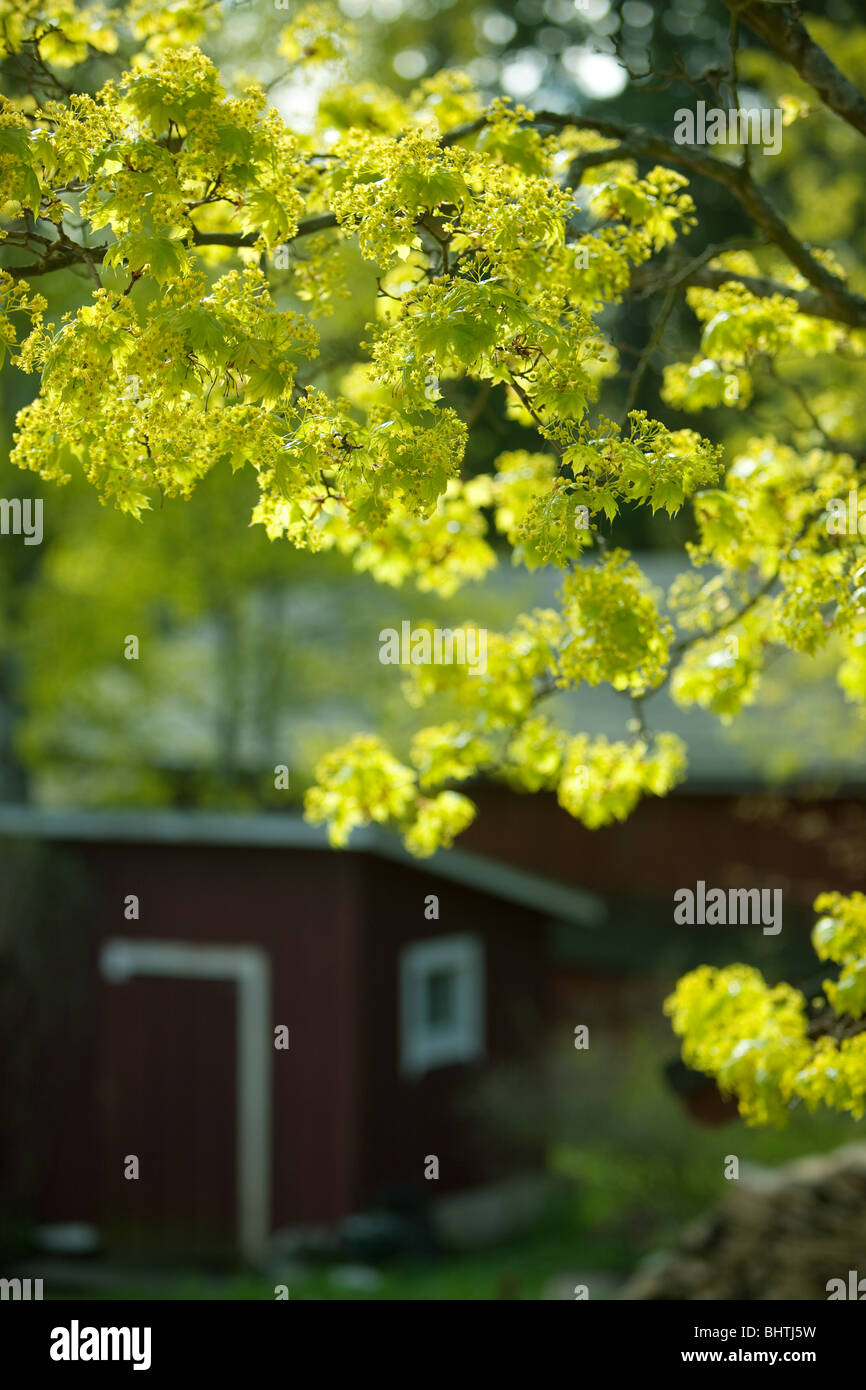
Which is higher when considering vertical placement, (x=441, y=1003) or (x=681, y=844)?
(x=681, y=844)

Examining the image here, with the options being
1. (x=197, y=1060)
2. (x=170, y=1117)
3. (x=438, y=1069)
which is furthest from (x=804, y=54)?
(x=170, y=1117)

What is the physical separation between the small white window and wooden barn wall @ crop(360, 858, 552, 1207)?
4.1 inches

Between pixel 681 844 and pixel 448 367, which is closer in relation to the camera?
pixel 448 367

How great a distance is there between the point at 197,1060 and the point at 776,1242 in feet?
18.0

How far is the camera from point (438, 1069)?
1280 centimetres

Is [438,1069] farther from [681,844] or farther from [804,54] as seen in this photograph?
[804,54]

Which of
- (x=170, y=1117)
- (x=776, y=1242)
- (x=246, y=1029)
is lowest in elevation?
(x=776, y=1242)

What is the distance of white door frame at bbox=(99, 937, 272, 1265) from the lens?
11719mm

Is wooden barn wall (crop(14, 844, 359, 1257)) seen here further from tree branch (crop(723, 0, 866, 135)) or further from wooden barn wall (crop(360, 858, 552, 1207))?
tree branch (crop(723, 0, 866, 135))

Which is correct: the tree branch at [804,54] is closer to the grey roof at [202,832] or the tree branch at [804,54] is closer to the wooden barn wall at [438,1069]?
the grey roof at [202,832]

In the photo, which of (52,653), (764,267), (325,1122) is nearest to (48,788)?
(52,653)

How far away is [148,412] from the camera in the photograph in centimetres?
388

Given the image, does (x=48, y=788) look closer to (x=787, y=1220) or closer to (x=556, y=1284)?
(x=556, y=1284)

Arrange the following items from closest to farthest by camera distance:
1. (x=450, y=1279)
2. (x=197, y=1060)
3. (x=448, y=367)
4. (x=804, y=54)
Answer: (x=448, y=367) → (x=804, y=54) → (x=450, y=1279) → (x=197, y=1060)
